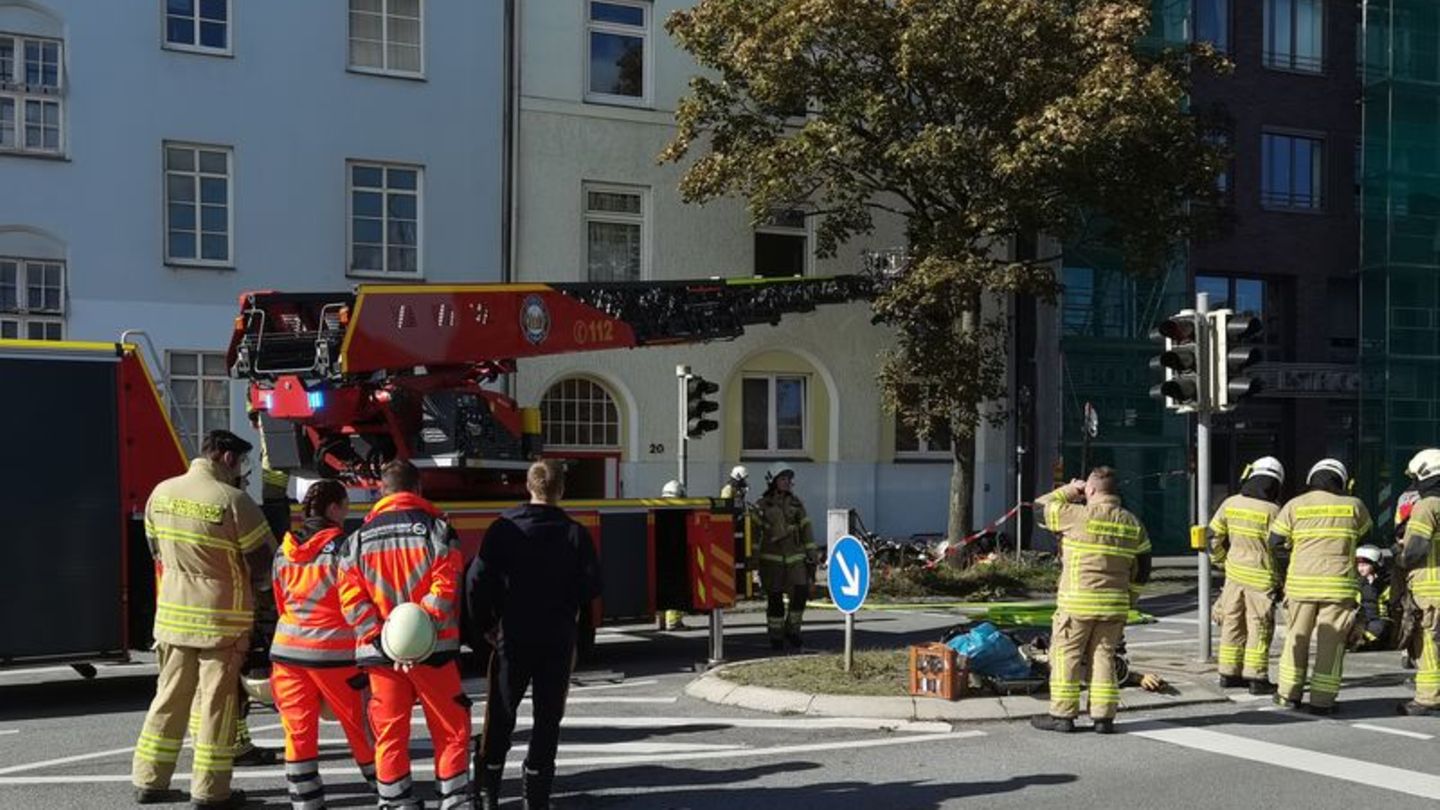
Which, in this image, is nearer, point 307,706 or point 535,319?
point 307,706

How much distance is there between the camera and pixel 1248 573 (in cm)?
Answer: 1088

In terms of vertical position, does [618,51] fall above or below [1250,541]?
above

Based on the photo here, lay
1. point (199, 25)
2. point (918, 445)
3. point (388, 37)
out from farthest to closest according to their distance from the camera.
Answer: point (918, 445) → point (388, 37) → point (199, 25)

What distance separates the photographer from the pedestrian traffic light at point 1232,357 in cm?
1198

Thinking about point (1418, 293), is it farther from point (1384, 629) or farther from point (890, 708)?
point (890, 708)

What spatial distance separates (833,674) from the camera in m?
11.1

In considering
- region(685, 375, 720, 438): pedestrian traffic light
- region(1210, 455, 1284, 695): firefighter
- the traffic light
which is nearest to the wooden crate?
region(1210, 455, 1284, 695): firefighter

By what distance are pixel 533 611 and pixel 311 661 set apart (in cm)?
108

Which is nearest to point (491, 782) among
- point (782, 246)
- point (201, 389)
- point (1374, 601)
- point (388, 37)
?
point (1374, 601)

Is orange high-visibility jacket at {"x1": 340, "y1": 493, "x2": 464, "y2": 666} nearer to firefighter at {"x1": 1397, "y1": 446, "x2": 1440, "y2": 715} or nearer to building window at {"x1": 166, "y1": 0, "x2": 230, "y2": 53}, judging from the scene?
firefighter at {"x1": 1397, "y1": 446, "x2": 1440, "y2": 715}

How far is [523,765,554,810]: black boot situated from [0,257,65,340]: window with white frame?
49.7 ft

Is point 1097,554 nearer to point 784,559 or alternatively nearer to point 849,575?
point 849,575

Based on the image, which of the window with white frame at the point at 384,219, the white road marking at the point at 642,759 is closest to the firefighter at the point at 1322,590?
the white road marking at the point at 642,759

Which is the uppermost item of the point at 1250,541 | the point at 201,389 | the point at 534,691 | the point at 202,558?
the point at 201,389
